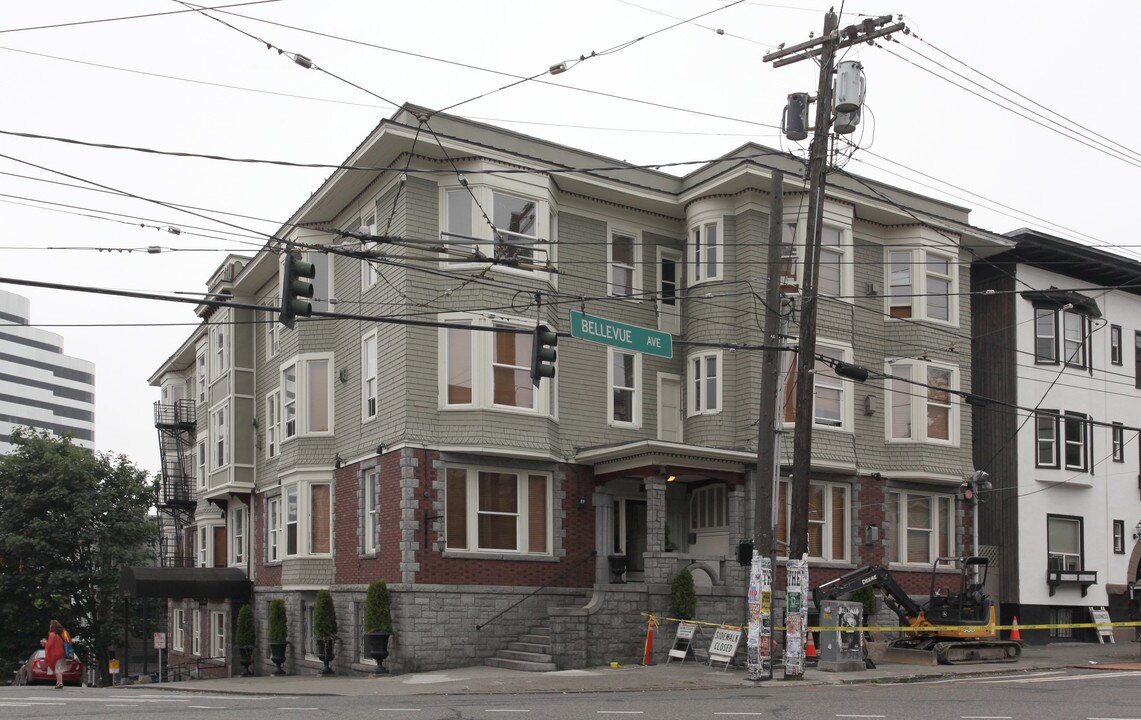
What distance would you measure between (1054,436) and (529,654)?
18.7m

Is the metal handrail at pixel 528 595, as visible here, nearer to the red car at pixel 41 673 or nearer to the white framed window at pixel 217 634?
the red car at pixel 41 673

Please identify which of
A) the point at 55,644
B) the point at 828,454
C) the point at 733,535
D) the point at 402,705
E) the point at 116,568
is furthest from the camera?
the point at 116,568

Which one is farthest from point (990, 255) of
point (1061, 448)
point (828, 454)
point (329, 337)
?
point (329, 337)

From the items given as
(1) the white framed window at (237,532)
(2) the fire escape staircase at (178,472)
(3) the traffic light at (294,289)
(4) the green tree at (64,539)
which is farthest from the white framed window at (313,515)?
(4) the green tree at (64,539)

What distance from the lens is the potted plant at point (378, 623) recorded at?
2602 centimetres

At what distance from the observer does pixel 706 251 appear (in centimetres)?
3064

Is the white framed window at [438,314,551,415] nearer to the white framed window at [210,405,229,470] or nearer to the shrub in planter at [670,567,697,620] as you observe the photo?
the shrub in planter at [670,567,697,620]

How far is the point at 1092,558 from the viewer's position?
36.3 meters

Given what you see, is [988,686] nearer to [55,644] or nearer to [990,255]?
[990,255]

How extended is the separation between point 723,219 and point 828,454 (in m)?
6.62

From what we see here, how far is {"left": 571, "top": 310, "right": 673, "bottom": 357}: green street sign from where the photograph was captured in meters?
20.0

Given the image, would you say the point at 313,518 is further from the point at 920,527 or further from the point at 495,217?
the point at 920,527

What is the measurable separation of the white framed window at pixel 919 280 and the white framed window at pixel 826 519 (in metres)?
5.34

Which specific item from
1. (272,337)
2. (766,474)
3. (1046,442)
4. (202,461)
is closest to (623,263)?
(766,474)
